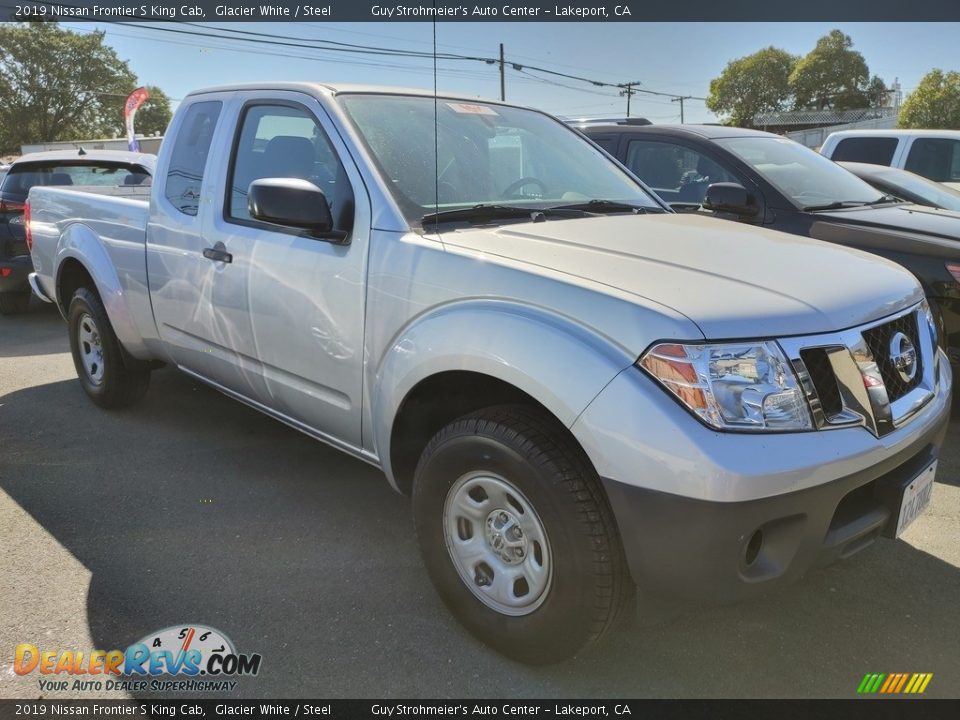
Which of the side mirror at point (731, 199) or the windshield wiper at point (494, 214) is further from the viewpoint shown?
the side mirror at point (731, 199)

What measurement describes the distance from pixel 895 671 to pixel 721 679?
56 cm

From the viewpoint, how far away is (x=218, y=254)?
344 cm

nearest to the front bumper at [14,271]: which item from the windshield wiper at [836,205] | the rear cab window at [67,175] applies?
the rear cab window at [67,175]

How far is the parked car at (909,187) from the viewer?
21.2 ft

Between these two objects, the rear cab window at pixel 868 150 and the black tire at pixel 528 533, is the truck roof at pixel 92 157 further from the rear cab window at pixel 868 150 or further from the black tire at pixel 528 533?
the rear cab window at pixel 868 150

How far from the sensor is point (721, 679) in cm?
240

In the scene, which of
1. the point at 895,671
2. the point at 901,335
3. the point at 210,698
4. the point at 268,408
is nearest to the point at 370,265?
the point at 268,408

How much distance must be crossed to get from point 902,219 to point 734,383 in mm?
3762

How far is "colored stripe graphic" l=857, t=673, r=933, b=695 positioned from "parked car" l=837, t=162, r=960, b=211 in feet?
16.2

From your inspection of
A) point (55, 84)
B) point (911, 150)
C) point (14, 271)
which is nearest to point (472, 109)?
point (14, 271)

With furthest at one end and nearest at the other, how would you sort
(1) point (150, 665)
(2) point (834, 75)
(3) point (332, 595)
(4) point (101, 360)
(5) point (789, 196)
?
(2) point (834, 75) → (5) point (789, 196) → (4) point (101, 360) → (3) point (332, 595) → (1) point (150, 665)

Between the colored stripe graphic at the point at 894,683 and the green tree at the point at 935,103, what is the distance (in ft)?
123

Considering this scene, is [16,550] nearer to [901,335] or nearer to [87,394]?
[87,394]

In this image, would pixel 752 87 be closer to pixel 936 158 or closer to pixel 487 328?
pixel 936 158
